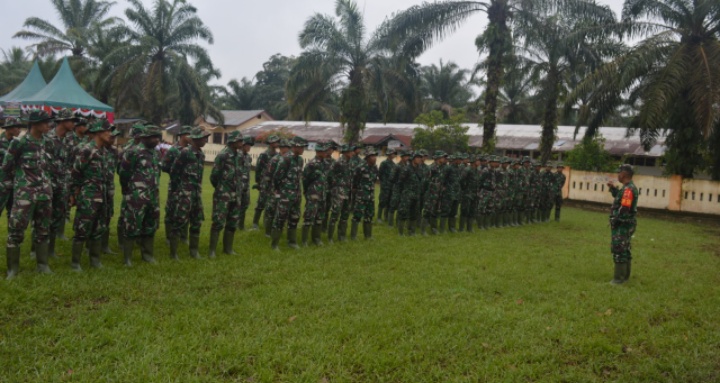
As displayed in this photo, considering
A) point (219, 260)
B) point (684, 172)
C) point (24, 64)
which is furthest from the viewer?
point (24, 64)

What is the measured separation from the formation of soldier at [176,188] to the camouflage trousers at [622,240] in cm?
397

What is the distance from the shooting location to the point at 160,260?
6.91 m

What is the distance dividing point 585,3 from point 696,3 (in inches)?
122

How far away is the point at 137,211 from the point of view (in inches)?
248

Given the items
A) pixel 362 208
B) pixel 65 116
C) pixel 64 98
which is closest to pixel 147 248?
pixel 65 116

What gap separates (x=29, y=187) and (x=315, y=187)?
3.98 m

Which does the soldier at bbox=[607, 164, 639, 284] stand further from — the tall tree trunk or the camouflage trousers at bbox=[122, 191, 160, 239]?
the tall tree trunk

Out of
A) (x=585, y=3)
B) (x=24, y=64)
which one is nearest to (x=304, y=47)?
(x=585, y=3)

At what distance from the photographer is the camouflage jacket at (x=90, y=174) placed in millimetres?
6023

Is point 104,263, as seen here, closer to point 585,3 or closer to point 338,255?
point 338,255

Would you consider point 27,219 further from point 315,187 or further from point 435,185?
point 435,185

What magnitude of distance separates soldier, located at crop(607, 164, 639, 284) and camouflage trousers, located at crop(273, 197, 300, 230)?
4.45m

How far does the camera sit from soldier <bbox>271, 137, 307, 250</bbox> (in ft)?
26.0

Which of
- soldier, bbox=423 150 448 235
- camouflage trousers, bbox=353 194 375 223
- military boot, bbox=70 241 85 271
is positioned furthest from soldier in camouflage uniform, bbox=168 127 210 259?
soldier, bbox=423 150 448 235
